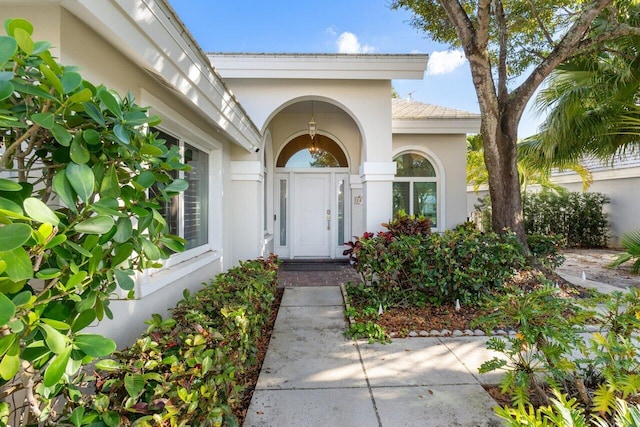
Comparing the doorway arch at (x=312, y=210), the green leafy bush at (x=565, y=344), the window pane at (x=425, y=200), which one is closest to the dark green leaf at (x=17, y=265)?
the green leafy bush at (x=565, y=344)

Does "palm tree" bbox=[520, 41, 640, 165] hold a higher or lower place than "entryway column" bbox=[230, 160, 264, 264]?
higher

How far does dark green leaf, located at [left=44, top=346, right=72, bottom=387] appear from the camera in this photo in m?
0.92

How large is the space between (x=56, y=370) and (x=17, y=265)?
352mm

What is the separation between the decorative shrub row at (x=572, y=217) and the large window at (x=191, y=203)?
38.6 feet

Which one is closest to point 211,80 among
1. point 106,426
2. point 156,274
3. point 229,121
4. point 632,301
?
point 229,121

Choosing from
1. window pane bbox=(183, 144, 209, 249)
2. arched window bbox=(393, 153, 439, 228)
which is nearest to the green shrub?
arched window bbox=(393, 153, 439, 228)

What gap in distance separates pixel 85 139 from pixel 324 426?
8.20ft

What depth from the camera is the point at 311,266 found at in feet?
26.1

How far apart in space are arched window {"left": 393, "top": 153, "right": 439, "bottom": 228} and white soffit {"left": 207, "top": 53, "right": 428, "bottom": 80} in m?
3.09

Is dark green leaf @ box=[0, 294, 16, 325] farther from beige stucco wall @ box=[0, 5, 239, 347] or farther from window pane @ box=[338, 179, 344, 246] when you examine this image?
window pane @ box=[338, 179, 344, 246]

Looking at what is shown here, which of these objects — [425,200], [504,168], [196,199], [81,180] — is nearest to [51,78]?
[81,180]

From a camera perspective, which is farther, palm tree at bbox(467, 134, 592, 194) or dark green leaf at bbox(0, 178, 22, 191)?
palm tree at bbox(467, 134, 592, 194)

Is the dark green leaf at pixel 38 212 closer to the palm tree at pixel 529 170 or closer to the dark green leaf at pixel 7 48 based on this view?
the dark green leaf at pixel 7 48

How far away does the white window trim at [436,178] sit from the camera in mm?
8508
